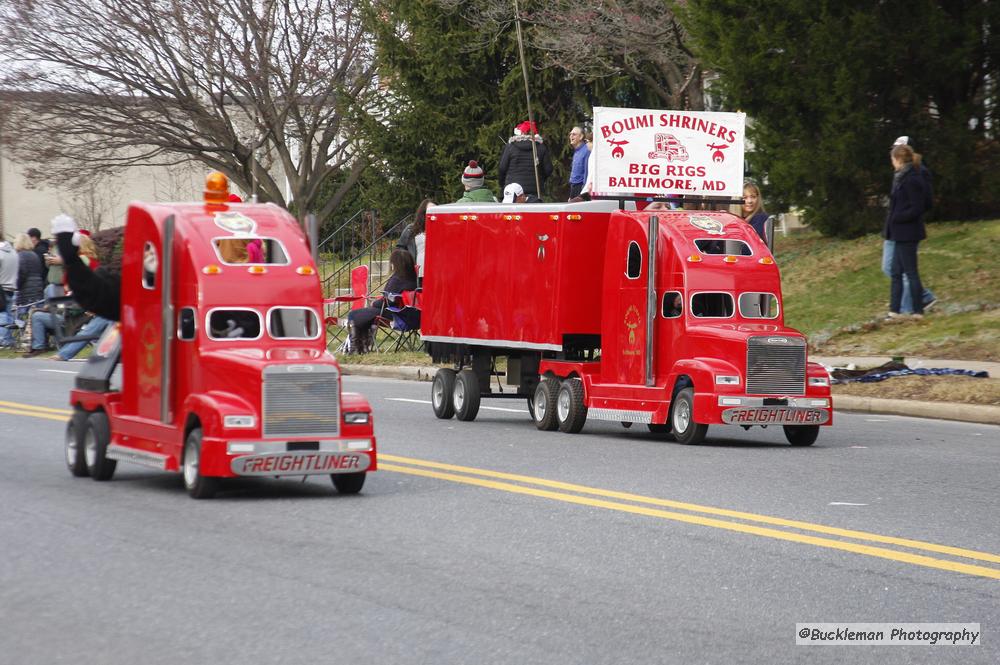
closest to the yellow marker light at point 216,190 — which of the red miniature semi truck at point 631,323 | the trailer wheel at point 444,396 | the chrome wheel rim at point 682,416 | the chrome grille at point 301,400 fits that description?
the chrome grille at point 301,400

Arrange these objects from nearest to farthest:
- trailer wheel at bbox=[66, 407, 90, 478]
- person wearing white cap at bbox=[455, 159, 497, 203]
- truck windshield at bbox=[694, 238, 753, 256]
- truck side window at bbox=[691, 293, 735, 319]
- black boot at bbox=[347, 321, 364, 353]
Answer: trailer wheel at bbox=[66, 407, 90, 478] → truck side window at bbox=[691, 293, 735, 319] → truck windshield at bbox=[694, 238, 753, 256] → person wearing white cap at bbox=[455, 159, 497, 203] → black boot at bbox=[347, 321, 364, 353]

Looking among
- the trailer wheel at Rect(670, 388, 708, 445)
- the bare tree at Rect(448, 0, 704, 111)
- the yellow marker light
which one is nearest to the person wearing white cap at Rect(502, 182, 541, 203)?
the trailer wheel at Rect(670, 388, 708, 445)

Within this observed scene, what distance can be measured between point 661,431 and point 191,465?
697 cm

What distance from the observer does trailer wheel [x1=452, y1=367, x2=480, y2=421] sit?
18.3 meters

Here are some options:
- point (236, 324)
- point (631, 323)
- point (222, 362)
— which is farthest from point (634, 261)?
point (222, 362)

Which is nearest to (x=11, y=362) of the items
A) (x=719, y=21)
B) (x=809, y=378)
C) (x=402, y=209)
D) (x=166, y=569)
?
(x=402, y=209)

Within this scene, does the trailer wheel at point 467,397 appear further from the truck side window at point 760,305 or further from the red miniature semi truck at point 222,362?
the red miniature semi truck at point 222,362

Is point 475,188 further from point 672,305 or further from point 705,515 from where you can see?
point 705,515

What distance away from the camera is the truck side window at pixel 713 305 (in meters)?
16.0

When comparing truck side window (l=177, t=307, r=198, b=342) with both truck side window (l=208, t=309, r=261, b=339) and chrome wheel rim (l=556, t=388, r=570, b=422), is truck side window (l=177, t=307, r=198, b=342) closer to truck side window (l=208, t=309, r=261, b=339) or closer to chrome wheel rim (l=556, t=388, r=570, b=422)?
truck side window (l=208, t=309, r=261, b=339)

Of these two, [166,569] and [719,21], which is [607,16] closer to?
[719,21]

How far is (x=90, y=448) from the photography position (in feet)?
41.7

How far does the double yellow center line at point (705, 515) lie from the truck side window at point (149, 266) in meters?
2.57

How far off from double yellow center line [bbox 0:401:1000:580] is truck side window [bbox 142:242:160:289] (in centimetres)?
256
